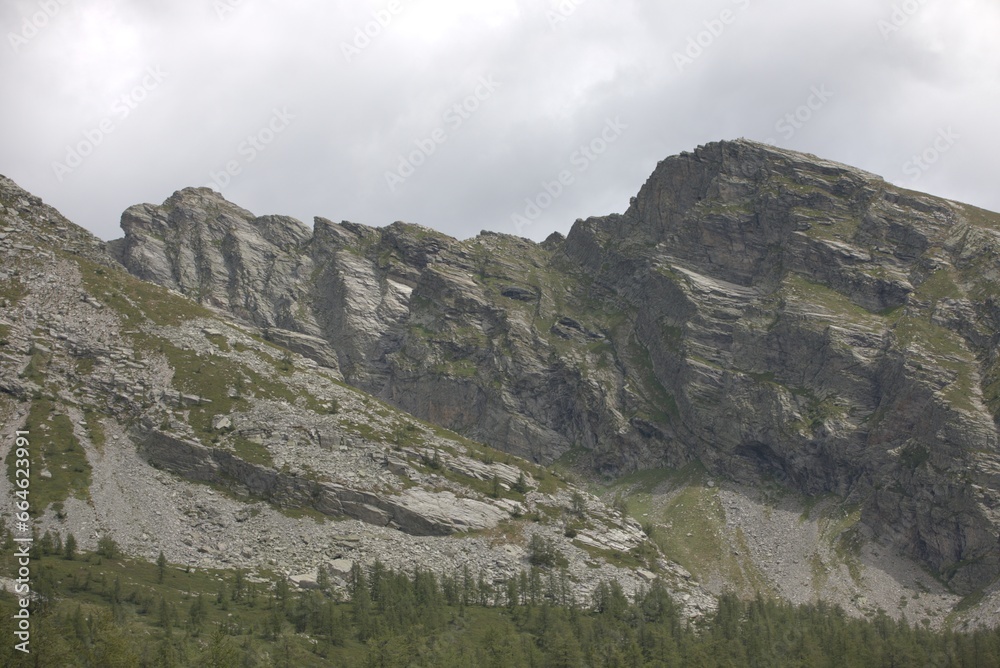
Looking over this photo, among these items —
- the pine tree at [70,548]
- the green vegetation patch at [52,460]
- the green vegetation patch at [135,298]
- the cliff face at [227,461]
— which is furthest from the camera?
the green vegetation patch at [135,298]

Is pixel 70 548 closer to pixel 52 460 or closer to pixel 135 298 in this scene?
pixel 52 460

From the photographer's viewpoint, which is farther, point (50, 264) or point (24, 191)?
point (24, 191)

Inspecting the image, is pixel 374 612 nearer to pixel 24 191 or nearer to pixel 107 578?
pixel 107 578

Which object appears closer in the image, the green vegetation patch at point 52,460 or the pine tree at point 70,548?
the pine tree at point 70,548

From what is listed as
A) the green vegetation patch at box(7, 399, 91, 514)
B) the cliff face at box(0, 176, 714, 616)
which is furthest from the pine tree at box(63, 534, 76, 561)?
the green vegetation patch at box(7, 399, 91, 514)

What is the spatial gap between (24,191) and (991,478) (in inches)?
8985

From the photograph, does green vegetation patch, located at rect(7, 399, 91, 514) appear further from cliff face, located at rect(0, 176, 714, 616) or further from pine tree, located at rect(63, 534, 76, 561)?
pine tree, located at rect(63, 534, 76, 561)

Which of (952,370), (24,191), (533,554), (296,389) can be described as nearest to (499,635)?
(533,554)

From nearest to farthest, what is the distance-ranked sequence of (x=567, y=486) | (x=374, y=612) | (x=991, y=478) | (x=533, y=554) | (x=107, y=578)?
1. (x=107, y=578)
2. (x=374, y=612)
3. (x=533, y=554)
4. (x=991, y=478)
5. (x=567, y=486)

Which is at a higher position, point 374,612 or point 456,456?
point 456,456

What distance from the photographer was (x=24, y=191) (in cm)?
19388

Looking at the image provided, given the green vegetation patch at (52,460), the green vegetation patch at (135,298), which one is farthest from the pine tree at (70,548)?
the green vegetation patch at (135,298)

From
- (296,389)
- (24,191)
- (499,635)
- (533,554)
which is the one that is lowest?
(499,635)

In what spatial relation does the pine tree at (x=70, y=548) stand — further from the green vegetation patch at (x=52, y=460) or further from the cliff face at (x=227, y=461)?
the green vegetation patch at (x=52, y=460)
